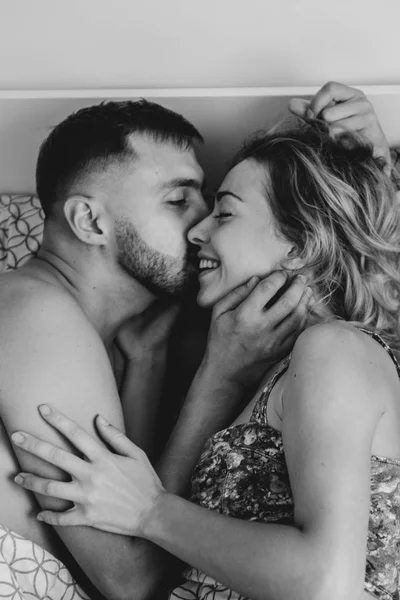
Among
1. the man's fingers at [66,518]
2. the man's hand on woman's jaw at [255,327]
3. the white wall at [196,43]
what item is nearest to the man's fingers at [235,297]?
the man's hand on woman's jaw at [255,327]

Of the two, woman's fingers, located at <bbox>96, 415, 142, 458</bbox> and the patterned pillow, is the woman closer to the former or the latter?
woman's fingers, located at <bbox>96, 415, 142, 458</bbox>

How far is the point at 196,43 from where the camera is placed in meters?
1.78

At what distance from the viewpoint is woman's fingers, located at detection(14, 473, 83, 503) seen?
1169 millimetres

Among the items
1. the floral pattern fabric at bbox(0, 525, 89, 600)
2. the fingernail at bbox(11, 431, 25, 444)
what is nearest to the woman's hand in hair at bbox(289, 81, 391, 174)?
the fingernail at bbox(11, 431, 25, 444)

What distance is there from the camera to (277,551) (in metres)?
1.01

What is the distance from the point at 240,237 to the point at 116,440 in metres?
0.44

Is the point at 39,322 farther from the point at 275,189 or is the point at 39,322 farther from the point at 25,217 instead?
the point at 25,217

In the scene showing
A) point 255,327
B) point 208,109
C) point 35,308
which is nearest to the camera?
point 35,308

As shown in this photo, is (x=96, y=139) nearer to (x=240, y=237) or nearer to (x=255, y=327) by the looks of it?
(x=240, y=237)

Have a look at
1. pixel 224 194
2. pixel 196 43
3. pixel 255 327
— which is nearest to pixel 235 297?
pixel 255 327

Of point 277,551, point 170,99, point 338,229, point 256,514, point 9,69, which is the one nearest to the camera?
point 277,551

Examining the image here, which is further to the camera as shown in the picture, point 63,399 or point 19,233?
point 19,233

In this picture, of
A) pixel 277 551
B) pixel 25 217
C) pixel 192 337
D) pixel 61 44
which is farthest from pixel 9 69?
pixel 277 551

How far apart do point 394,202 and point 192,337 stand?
1.95 ft
